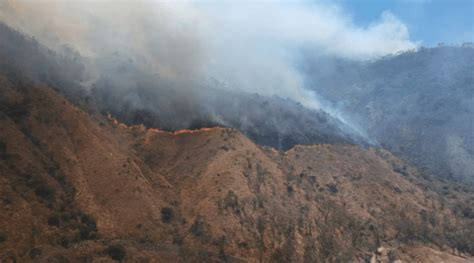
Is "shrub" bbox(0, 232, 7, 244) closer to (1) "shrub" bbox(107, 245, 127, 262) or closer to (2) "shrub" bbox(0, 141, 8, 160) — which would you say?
(1) "shrub" bbox(107, 245, 127, 262)

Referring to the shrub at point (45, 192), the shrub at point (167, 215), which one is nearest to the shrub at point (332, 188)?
the shrub at point (167, 215)

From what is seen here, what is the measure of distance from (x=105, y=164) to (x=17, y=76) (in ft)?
67.2

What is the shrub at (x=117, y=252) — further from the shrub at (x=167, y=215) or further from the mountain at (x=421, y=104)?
the mountain at (x=421, y=104)

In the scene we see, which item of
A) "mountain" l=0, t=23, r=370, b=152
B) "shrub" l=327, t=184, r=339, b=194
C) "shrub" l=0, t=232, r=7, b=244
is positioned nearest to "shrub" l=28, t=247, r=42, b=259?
"shrub" l=0, t=232, r=7, b=244

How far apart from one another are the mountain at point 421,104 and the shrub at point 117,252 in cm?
8269

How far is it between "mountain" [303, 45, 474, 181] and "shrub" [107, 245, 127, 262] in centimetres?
8269

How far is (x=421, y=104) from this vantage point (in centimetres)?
15612

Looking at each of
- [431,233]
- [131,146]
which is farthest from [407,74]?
[131,146]

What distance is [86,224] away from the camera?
207ft

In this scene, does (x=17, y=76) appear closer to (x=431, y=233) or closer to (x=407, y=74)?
(x=431, y=233)

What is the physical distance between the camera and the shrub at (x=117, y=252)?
58.1m

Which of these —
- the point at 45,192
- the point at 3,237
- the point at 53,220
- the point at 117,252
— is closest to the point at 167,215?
the point at 117,252

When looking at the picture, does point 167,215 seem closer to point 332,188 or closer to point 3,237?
point 3,237

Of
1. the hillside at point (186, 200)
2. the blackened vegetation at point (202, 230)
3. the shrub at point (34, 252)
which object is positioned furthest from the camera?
the blackened vegetation at point (202, 230)
